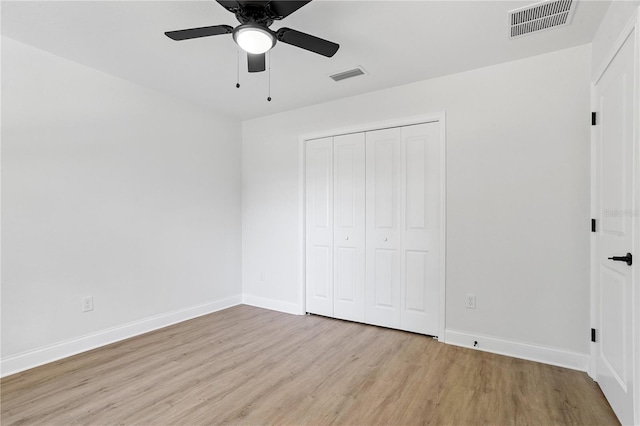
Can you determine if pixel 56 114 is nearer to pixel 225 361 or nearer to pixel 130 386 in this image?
pixel 130 386

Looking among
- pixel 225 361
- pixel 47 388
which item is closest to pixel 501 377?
pixel 225 361

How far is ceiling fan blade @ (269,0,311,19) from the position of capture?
5.30ft

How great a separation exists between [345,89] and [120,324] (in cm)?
335

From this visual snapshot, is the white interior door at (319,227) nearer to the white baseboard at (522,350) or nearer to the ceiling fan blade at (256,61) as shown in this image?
the white baseboard at (522,350)

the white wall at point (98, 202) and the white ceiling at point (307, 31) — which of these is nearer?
the white ceiling at point (307, 31)

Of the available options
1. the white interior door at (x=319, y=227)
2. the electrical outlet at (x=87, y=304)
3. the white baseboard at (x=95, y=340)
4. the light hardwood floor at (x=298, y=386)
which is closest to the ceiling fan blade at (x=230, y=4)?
the white interior door at (x=319, y=227)

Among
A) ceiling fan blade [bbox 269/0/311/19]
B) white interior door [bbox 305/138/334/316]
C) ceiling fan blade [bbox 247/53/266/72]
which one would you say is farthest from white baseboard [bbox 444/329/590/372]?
ceiling fan blade [bbox 269/0/311/19]

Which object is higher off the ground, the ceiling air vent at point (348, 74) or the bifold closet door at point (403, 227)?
the ceiling air vent at point (348, 74)

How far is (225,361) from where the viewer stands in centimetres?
268

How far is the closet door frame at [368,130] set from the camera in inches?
120

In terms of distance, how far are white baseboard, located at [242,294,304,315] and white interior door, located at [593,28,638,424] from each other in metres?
2.85

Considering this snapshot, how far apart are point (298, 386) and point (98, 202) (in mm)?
2487

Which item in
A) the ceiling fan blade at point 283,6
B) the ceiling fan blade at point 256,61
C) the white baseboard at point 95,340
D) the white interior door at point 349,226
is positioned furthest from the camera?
the white interior door at point 349,226

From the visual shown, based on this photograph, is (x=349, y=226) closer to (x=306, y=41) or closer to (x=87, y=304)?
(x=306, y=41)
